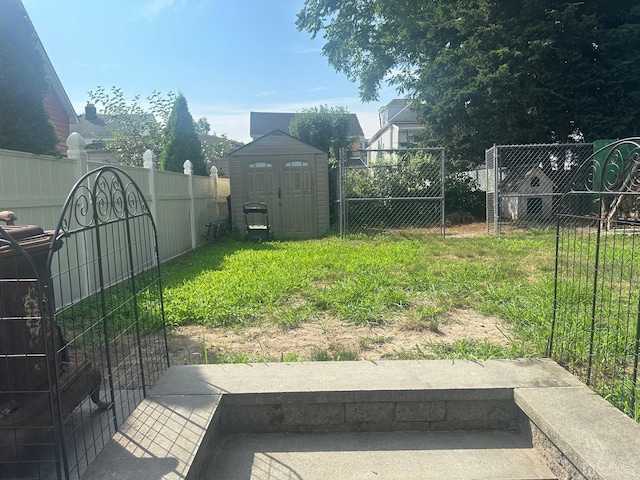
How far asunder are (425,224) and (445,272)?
669 centimetres

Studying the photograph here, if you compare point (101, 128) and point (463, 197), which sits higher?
point (101, 128)

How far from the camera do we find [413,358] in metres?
3.31

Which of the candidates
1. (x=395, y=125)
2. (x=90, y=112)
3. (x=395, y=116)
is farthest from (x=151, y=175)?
(x=395, y=116)

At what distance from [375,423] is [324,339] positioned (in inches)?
47.8

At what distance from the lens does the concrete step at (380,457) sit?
223cm

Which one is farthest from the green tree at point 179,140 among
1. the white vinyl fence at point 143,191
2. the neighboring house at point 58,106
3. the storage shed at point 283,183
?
the neighboring house at point 58,106

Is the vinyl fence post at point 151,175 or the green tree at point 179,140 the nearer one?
the vinyl fence post at point 151,175

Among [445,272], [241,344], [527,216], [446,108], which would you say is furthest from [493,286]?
[446,108]

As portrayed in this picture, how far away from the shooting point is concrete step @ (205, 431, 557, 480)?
223cm

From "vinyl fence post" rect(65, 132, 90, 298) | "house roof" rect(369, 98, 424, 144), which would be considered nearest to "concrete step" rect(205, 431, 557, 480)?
"vinyl fence post" rect(65, 132, 90, 298)

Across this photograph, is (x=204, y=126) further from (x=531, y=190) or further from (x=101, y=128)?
(x=531, y=190)

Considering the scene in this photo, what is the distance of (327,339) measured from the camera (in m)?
3.78

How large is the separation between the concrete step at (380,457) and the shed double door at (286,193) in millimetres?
9087

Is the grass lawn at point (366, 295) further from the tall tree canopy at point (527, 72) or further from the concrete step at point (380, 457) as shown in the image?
the tall tree canopy at point (527, 72)
